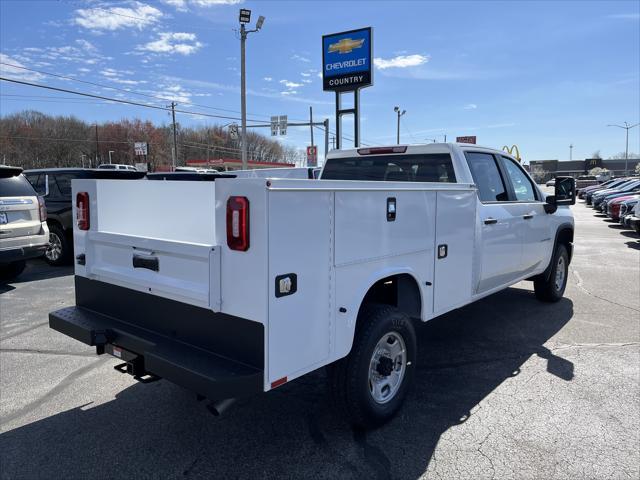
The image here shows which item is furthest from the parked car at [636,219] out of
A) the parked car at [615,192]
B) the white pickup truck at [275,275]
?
the white pickup truck at [275,275]

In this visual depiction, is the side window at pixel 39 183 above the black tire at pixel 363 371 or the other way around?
above

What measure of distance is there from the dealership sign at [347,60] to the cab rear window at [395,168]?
14.1 m

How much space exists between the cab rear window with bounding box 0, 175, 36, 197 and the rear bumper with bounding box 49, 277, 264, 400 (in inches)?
193

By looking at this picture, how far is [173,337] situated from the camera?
117 inches

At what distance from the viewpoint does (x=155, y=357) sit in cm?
271

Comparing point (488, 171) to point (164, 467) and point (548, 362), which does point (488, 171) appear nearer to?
point (548, 362)

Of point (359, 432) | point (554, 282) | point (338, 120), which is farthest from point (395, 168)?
point (338, 120)

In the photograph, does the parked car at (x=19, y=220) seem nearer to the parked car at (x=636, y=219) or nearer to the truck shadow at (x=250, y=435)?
the truck shadow at (x=250, y=435)

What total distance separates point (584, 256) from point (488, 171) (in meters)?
7.81

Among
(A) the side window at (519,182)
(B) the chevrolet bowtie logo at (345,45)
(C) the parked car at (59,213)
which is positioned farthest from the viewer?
(B) the chevrolet bowtie logo at (345,45)

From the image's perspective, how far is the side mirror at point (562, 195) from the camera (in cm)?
587

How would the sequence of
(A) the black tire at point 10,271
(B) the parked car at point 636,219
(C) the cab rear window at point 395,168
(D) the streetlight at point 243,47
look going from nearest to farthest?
(C) the cab rear window at point 395,168 < (A) the black tire at point 10,271 < (B) the parked car at point 636,219 < (D) the streetlight at point 243,47

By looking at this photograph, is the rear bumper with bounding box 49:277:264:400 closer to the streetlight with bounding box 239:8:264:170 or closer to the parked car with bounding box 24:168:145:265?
the parked car with bounding box 24:168:145:265

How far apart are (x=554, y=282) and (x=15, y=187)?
8.29 meters
